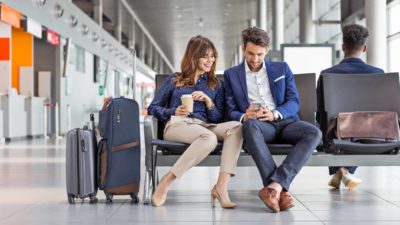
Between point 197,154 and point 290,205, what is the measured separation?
0.69 metres

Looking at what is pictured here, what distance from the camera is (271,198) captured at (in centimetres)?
393

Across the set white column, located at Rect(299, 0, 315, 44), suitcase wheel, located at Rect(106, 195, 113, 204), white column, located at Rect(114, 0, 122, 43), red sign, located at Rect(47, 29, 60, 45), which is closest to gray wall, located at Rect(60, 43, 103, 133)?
red sign, located at Rect(47, 29, 60, 45)

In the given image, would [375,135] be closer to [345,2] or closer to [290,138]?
[290,138]

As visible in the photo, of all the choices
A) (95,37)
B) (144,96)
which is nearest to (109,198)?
(144,96)

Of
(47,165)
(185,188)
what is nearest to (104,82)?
(47,165)

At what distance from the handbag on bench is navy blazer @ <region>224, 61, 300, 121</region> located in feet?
1.09

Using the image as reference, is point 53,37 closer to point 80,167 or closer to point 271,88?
point 80,167

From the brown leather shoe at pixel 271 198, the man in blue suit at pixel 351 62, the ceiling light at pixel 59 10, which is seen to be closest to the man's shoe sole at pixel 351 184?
the man in blue suit at pixel 351 62

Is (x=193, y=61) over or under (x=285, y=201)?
over

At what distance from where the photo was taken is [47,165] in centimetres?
799

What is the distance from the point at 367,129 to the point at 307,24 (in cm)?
1171

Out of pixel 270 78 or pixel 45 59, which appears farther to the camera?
pixel 45 59

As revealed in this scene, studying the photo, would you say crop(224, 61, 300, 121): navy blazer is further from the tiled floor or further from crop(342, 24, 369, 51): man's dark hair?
crop(342, 24, 369, 51): man's dark hair

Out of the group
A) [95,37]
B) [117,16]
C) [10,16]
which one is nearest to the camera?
[10,16]
